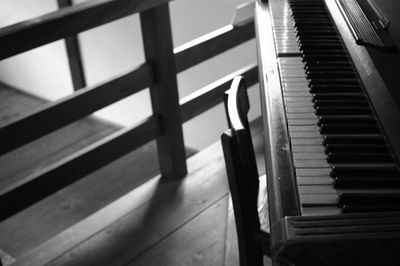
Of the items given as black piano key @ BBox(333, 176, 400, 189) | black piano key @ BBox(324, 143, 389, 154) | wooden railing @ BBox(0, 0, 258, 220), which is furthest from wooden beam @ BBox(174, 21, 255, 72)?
black piano key @ BBox(333, 176, 400, 189)

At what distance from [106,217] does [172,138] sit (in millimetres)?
466

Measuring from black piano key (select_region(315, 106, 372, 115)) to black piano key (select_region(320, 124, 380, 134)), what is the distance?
2.8 inches

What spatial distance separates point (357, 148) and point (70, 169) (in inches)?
51.5

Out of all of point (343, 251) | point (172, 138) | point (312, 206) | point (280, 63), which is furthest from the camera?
point (172, 138)

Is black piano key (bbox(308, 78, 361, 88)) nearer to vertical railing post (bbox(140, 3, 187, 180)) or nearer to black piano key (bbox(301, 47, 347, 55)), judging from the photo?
black piano key (bbox(301, 47, 347, 55))

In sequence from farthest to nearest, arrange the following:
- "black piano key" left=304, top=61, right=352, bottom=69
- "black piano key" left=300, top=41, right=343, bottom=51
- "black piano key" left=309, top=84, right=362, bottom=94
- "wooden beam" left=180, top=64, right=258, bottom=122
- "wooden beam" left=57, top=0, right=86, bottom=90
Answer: "wooden beam" left=57, top=0, right=86, bottom=90
"wooden beam" left=180, top=64, right=258, bottom=122
"black piano key" left=300, top=41, right=343, bottom=51
"black piano key" left=304, top=61, right=352, bottom=69
"black piano key" left=309, top=84, right=362, bottom=94

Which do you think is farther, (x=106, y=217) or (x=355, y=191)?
(x=106, y=217)

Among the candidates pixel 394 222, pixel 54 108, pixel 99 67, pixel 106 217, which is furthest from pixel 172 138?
pixel 99 67

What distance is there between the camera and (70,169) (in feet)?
6.98

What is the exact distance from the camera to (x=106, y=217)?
2312 mm

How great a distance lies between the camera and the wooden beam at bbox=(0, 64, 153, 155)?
1896 mm

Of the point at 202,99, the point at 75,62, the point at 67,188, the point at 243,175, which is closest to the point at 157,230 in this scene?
the point at 202,99

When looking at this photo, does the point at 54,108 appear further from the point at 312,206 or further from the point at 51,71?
the point at 51,71

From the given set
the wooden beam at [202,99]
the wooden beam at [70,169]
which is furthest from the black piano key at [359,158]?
the wooden beam at [202,99]
